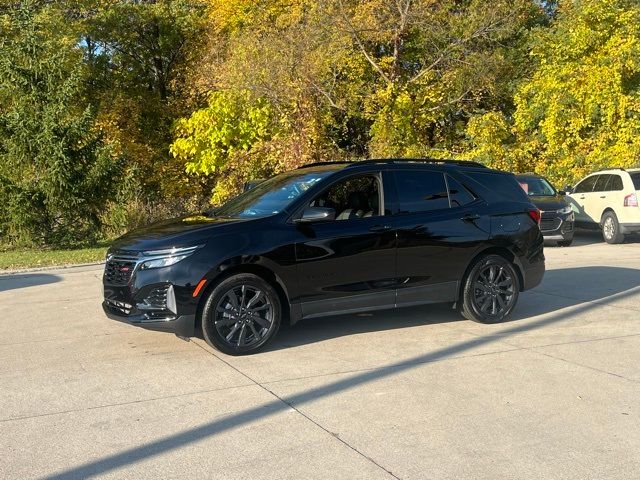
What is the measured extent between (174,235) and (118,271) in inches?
28.0

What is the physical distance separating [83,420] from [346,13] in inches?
840

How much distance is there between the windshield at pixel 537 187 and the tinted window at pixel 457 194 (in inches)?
413

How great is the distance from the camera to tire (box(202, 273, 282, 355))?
662cm

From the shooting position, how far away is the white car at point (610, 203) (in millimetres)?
16703

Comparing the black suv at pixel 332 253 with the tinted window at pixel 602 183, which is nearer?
the black suv at pixel 332 253

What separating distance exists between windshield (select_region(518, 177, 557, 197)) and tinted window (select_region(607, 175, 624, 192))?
130 centimetres

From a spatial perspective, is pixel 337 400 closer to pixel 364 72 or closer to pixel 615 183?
pixel 615 183

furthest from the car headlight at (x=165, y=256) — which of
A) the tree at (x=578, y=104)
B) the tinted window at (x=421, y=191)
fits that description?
the tree at (x=578, y=104)

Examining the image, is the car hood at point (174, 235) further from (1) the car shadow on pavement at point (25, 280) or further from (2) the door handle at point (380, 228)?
(1) the car shadow on pavement at point (25, 280)

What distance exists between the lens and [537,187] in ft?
60.2

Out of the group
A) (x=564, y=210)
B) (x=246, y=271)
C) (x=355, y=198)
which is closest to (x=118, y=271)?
(x=246, y=271)

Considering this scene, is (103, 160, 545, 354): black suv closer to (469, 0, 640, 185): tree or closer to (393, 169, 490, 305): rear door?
(393, 169, 490, 305): rear door

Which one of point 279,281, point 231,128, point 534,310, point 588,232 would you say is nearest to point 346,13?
point 231,128

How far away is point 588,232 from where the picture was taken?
2056 centimetres
